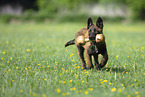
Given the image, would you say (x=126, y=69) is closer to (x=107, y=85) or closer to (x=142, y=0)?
(x=107, y=85)

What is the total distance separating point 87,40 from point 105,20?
29.5 meters

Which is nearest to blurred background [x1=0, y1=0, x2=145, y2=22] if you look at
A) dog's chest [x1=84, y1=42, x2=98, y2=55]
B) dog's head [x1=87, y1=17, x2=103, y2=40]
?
dog's head [x1=87, y1=17, x2=103, y2=40]

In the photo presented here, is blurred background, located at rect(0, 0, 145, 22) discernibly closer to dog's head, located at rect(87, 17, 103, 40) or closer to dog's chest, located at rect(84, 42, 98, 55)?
dog's head, located at rect(87, 17, 103, 40)

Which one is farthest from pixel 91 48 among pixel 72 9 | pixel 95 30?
pixel 72 9

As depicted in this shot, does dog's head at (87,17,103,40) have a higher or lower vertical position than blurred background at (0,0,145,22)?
lower

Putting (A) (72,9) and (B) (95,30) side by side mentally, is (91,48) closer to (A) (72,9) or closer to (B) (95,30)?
(B) (95,30)

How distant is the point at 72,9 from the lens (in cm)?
3872

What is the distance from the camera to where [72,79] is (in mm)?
4340

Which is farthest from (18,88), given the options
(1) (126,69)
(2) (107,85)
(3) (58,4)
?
(3) (58,4)

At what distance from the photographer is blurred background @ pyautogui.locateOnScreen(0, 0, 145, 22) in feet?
109

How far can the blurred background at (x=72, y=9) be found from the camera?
33094 mm

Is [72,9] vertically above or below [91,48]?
above

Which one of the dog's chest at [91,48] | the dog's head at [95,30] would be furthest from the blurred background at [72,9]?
the dog's chest at [91,48]

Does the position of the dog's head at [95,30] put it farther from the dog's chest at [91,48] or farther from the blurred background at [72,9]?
the blurred background at [72,9]
